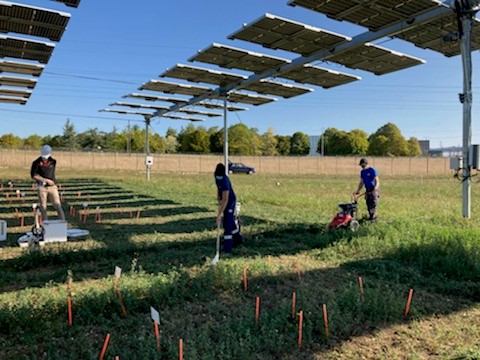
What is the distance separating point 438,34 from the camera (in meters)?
9.07

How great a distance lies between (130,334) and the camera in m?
3.80

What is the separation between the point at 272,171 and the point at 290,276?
47.5 meters

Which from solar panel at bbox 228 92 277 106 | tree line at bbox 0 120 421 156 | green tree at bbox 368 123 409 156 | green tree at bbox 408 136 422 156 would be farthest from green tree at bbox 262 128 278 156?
solar panel at bbox 228 92 277 106

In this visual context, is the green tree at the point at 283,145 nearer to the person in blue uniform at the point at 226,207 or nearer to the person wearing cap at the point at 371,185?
the person wearing cap at the point at 371,185

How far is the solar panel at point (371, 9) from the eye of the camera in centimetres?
768

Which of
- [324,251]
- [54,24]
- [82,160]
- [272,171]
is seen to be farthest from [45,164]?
[272,171]

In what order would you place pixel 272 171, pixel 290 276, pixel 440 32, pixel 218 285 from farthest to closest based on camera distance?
pixel 272 171 → pixel 440 32 → pixel 290 276 → pixel 218 285

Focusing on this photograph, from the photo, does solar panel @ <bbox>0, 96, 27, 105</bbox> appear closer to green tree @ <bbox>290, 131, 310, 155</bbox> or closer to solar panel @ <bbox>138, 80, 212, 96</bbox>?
solar panel @ <bbox>138, 80, 212, 96</bbox>

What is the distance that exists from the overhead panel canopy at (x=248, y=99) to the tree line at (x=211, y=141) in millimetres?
51284

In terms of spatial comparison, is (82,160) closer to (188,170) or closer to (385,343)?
(188,170)

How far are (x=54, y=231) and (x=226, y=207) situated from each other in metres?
3.30

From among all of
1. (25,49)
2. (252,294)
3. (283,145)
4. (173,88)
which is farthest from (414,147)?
(252,294)

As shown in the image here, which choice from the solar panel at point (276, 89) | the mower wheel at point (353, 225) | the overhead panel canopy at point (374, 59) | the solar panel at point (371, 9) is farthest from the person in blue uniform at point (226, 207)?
the solar panel at point (276, 89)

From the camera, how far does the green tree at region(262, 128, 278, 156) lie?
88056 millimetres
